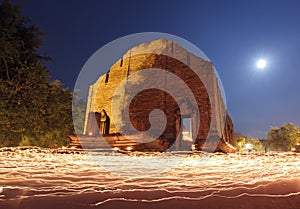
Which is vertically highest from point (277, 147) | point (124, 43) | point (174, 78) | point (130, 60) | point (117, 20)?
point (117, 20)

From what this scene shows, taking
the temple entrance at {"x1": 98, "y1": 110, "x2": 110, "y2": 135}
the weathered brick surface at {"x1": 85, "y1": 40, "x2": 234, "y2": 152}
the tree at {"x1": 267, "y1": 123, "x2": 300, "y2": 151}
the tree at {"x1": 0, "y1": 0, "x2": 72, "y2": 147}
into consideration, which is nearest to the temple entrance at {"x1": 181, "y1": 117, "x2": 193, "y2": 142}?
the weathered brick surface at {"x1": 85, "y1": 40, "x2": 234, "y2": 152}

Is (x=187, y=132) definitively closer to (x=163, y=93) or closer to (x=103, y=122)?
(x=163, y=93)

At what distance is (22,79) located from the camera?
7613 millimetres

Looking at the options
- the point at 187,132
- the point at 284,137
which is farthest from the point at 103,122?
the point at 284,137

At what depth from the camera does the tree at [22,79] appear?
7344mm

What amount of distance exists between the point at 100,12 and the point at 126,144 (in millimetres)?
52580

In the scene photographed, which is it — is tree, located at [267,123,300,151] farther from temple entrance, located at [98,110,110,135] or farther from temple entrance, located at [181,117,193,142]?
temple entrance, located at [98,110,110,135]

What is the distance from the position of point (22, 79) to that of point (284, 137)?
1358 inches

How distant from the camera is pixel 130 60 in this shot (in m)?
18.5

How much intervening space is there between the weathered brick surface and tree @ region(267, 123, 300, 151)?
20011 mm

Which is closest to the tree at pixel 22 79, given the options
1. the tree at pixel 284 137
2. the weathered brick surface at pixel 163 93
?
the weathered brick surface at pixel 163 93

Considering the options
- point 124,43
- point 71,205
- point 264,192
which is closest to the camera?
point 71,205

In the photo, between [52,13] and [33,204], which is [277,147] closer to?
[33,204]

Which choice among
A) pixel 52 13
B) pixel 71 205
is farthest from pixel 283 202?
pixel 52 13
